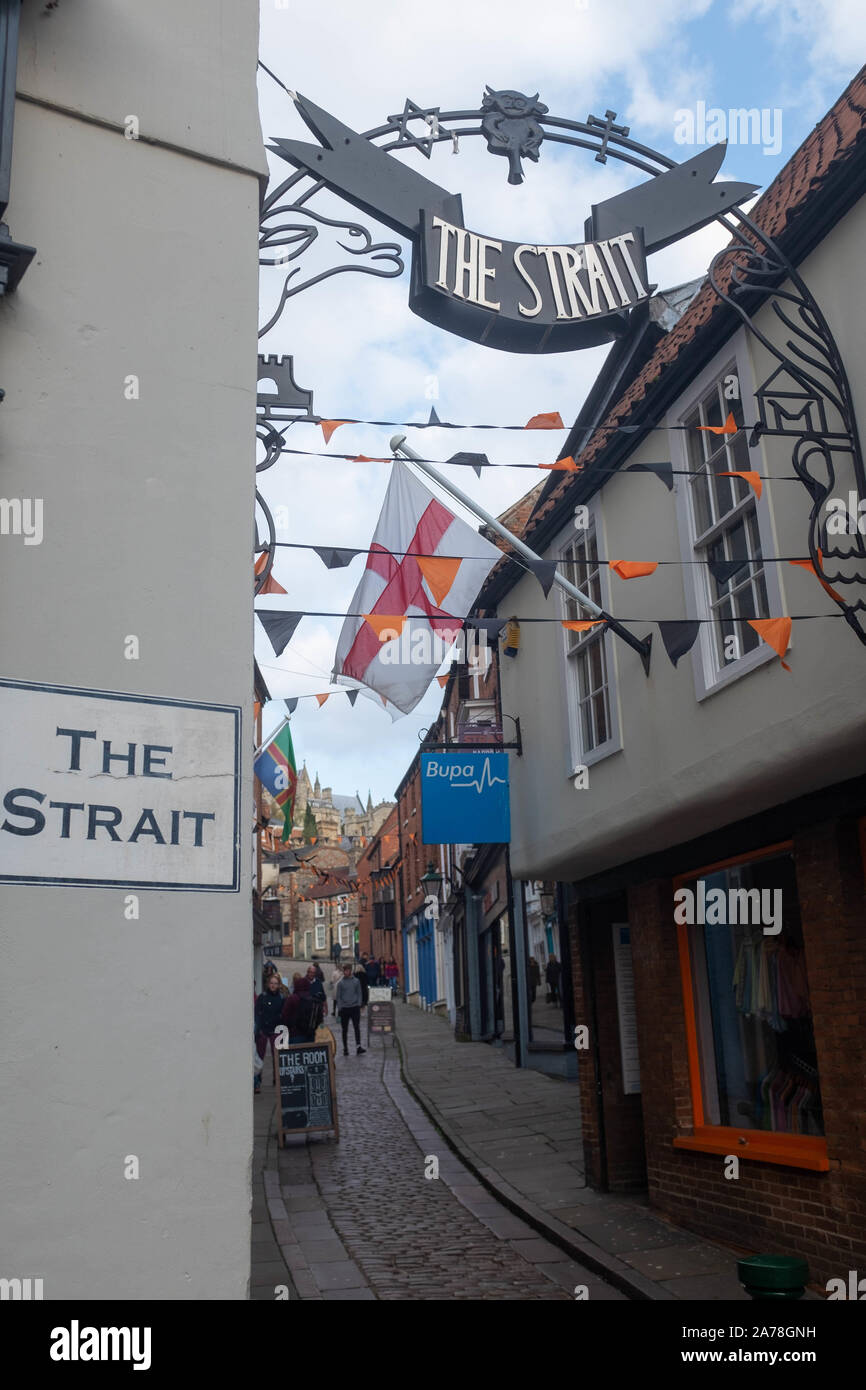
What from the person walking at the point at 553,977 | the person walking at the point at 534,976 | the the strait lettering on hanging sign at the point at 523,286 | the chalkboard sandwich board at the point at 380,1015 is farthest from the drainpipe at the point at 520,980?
the the strait lettering on hanging sign at the point at 523,286

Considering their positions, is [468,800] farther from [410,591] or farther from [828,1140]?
[828,1140]

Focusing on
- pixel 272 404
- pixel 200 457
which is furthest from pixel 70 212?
pixel 272 404

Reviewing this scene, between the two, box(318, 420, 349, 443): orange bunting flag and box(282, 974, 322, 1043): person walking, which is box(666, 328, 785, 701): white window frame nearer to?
box(318, 420, 349, 443): orange bunting flag

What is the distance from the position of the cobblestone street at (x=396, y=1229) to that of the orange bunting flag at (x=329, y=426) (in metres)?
5.13

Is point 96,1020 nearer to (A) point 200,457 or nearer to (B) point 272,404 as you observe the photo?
(A) point 200,457

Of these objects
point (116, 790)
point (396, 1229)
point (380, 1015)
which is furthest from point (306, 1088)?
point (380, 1015)

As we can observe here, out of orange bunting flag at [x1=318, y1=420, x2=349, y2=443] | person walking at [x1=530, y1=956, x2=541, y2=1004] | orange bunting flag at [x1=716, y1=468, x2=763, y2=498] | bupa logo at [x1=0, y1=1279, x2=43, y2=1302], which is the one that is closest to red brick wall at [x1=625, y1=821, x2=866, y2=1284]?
orange bunting flag at [x1=716, y1=468, x2=763, y2=498]

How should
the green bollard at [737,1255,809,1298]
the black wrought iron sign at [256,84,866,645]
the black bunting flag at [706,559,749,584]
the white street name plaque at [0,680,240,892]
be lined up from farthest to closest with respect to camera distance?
the black bunting flag at [706,559,749,584] → the black wrought iron sign at [256,84,866,645] → the green bollard at [737,1255,809,1298] → the white street name plaque at [0,680,240,892]

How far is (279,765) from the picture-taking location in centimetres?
1797

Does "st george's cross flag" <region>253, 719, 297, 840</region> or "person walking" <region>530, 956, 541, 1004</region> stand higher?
"st george's cross flag" <region>253, 719, 297, 840</region>

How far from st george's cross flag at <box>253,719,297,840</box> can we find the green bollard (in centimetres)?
1345

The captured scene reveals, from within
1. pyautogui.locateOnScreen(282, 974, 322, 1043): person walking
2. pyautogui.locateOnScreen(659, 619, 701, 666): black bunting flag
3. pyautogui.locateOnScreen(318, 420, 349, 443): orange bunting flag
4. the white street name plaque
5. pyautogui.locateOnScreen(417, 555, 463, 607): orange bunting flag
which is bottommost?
pyautogui.locateOnScreen(282, 974, 322, 1043): person walking

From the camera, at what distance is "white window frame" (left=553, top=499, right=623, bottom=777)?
916cm
